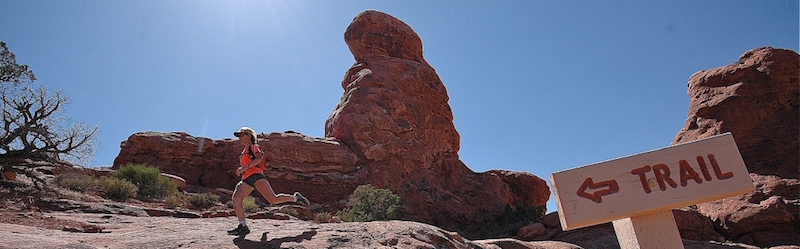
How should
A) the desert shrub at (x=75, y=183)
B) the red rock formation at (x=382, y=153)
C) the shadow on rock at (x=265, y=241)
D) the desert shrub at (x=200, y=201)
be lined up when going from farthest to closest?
1. the red rock formation at (x=382, y=153)
2. the desert shrub at (x=200, y=201)
3. the desert shrub at (x=75, y=183)
4. the shadow on rock at (x=265, y=241)

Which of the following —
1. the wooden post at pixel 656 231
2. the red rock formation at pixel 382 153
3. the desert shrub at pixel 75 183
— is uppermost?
the red rock formation at pixel 382 153

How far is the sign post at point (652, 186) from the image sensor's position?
3.00 metres

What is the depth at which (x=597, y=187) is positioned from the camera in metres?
3.06

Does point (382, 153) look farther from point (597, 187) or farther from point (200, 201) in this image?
point (597, 187)

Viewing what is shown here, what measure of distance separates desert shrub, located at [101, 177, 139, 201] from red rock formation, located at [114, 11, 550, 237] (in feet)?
19.9

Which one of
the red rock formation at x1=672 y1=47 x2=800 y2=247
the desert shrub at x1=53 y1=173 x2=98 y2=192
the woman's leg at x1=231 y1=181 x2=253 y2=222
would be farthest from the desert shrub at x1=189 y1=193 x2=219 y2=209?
the red rock formation at x1=672 y1=47 x2=800 y2=247

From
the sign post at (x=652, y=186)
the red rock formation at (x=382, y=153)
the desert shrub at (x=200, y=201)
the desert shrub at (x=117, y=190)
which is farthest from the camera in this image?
the red rock formation at (x=382, y=153)

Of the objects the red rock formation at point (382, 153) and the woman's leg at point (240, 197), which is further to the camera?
the red rock formation at point (382, 153)

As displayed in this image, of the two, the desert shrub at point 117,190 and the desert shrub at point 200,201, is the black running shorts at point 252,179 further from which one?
the desert shrub at point 200,201

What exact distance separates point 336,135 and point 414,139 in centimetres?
423

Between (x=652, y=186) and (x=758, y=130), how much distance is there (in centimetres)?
2182

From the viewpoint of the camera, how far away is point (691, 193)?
3.01 metres

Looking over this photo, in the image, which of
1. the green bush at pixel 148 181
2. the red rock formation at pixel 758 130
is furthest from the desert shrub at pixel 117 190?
the red rock formation at pixel 758 130

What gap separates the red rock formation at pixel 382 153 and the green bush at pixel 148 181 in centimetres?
347
